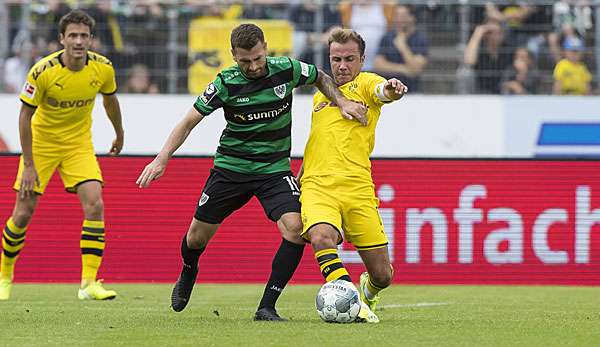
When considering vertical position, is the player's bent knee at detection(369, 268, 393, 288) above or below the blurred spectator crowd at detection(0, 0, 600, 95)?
below

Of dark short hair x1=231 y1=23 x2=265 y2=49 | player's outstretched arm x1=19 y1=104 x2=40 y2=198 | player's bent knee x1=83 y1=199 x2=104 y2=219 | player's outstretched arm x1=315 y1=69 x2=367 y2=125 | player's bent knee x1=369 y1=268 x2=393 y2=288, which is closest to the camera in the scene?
dark short hair x1=231 y1=23 x2=265 y2=49

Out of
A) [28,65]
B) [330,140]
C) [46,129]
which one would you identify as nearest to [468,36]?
[28,65]

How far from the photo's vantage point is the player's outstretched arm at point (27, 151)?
33.5ft

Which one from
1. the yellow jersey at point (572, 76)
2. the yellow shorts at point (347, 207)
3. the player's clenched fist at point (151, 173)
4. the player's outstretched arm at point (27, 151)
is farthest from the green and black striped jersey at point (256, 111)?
the yellow jersey at point (572, 76)

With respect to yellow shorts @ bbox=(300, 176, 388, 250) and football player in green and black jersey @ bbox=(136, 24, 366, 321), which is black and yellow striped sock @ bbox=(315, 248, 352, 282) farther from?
football player in green and black jersey @ bbox=(136, 24, 366, 321)

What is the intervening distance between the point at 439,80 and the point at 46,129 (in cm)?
707

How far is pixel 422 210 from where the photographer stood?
13.7 meters

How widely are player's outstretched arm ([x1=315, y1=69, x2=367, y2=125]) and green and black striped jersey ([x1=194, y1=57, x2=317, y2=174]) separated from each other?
68 millimetres

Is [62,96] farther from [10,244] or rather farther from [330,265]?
[330,265]

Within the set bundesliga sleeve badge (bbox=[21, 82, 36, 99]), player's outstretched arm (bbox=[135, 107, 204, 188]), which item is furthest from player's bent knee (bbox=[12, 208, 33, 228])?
player's outstretched arm (bbox=[135, 107, 204, 188])

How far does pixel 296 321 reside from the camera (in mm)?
8188

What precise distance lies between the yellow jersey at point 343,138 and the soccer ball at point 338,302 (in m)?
A: 0.85

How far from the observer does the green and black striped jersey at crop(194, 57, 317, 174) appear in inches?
320

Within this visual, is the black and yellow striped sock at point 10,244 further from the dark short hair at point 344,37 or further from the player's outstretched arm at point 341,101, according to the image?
the dark short hair at point 344,37
